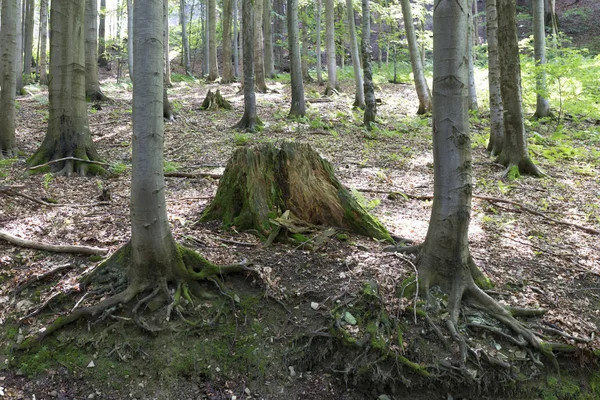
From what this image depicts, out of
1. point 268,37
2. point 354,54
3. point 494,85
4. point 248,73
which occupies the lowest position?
point 494,85

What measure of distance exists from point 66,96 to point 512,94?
26.8ft

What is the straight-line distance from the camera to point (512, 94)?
814cm

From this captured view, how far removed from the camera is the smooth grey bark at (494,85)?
9.16m

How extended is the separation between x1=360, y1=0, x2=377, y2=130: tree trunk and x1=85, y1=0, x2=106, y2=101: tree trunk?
25.9ft

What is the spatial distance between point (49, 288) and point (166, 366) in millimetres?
1406

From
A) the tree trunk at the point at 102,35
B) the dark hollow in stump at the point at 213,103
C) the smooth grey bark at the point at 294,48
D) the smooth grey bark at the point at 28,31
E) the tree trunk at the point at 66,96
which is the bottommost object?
the tree trunk at the point at 66,96

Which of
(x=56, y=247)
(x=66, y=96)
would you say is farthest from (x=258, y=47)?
(x=56, y=247)

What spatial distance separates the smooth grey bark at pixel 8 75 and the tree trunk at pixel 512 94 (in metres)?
8.99

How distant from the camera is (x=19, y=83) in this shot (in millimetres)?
16922

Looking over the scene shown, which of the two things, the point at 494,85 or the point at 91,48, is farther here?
the point at 91,48

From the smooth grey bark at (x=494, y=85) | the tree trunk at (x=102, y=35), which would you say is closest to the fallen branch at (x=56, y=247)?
the smooth grey bark at (x=494, y=85)

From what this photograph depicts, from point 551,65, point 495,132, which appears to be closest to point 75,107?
point 495,132

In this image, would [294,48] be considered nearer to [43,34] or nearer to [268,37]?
[268,37]

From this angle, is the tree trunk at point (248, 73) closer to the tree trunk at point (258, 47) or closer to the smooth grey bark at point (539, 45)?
the tree trunk at point (258, 47)
